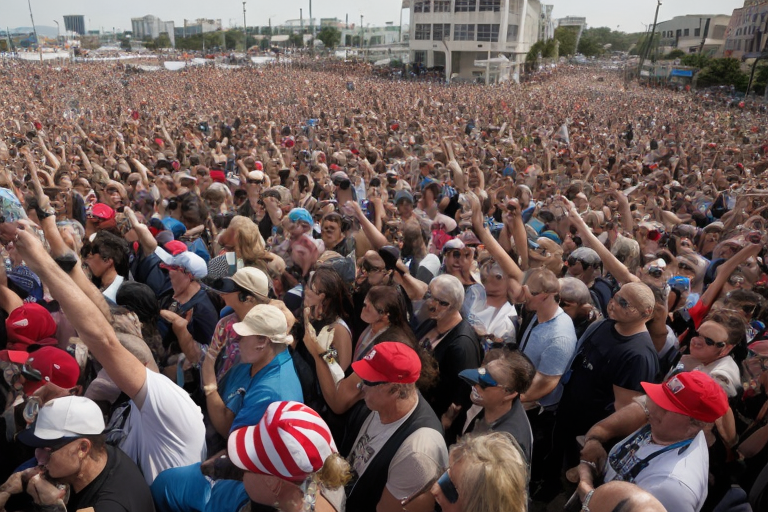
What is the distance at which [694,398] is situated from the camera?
2252 millimetres

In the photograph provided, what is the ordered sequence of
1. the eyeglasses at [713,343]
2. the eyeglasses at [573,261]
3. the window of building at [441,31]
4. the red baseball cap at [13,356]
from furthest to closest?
the window of building at [441,31] → the eyeglasses at [573,261] → the eyeglasses at [713,343] → the red baseball cap at [13,356]

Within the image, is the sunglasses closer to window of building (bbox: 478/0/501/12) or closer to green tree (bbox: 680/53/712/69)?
green tree (bbox: 680/53/712/69)

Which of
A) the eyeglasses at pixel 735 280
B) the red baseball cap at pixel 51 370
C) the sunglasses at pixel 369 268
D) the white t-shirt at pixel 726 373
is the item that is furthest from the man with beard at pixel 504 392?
the eyeglasses at pixel 735 280

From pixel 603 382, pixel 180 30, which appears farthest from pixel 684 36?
pixel 180 30

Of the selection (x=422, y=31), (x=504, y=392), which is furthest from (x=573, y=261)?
(x=422, y=31)

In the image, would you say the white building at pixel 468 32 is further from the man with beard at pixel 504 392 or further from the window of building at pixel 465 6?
the man with beard at pixel 504 392

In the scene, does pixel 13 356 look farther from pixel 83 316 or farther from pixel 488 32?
pixel 488 32

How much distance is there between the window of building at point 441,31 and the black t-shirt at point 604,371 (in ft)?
180

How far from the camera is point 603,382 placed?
10.8ft

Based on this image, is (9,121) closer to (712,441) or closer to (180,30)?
(712,441)

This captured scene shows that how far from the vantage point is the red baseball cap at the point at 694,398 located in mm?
2248

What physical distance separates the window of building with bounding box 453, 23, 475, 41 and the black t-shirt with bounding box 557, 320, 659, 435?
54669 millimetres

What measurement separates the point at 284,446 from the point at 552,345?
202 cm

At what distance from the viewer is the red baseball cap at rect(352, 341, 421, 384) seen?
245cm
